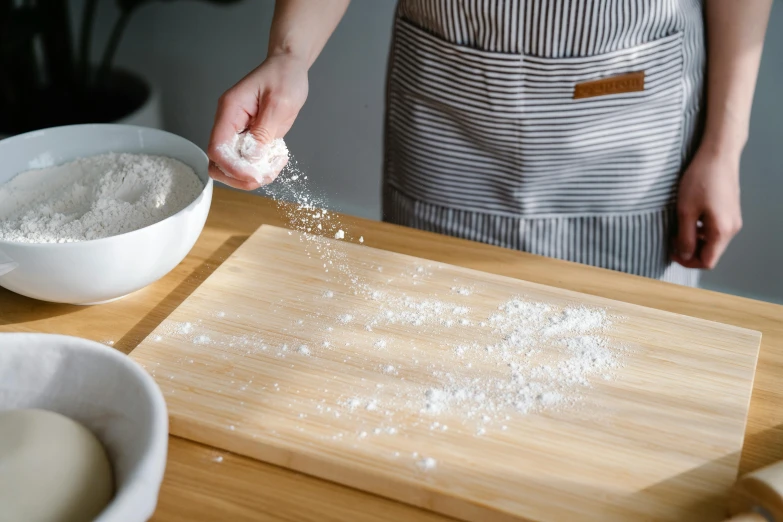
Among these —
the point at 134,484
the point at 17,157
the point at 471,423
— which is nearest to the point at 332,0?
the point at 17,157

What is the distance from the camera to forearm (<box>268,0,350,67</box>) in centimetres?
93

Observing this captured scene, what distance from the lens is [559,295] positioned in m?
0.79

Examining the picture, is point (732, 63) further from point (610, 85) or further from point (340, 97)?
point (340, 97)

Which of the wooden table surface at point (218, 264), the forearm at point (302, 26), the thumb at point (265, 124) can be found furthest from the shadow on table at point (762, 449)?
the forearm at point (302, 26)

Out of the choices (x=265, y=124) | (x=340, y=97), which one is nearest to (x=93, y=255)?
(x=265, y=124)

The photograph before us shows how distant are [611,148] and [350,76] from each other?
1176 mm

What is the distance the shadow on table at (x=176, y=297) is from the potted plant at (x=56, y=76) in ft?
4.44

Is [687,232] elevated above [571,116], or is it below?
below

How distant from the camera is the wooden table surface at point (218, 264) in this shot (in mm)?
568

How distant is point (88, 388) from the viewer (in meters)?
0.54

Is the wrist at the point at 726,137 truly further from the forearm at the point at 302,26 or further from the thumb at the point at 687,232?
the forearm at the point at 302,26

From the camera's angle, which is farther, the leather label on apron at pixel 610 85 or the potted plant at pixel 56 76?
the potted plant at pixel 56 76

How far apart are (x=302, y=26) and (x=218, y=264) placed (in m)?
0.33

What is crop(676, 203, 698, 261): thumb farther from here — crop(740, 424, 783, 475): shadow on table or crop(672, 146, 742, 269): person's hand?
crop(740, 424, 783, 475): shadow on table
